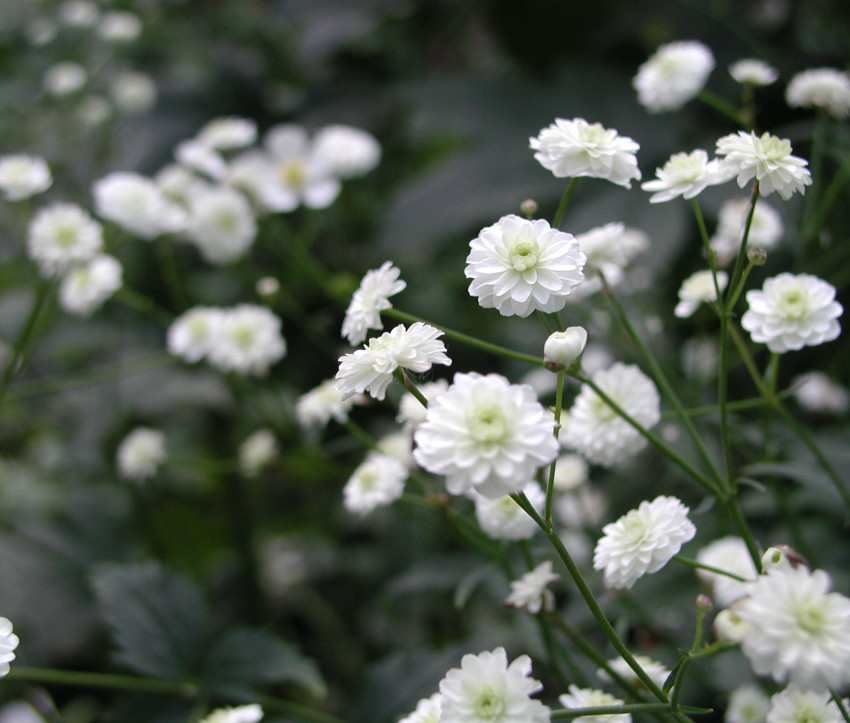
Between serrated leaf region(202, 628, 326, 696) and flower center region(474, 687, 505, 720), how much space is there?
15.9 inches

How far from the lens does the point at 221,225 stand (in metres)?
1.27

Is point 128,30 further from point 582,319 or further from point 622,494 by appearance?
point 622,494

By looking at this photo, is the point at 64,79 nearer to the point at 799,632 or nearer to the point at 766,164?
the point at 766,164

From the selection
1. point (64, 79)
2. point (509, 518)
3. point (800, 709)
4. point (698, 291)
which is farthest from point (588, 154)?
point (64, 79)

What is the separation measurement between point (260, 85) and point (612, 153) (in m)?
1.48

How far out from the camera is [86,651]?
1336 mm

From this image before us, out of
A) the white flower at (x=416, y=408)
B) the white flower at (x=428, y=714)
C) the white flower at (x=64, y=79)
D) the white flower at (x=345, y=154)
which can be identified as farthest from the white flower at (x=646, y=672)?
the white flower at (x=64, y=79)

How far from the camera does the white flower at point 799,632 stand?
386 millimetres

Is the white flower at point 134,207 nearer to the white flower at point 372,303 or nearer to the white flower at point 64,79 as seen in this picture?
the white flower at point 64,79

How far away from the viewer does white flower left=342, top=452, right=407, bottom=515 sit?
72cm

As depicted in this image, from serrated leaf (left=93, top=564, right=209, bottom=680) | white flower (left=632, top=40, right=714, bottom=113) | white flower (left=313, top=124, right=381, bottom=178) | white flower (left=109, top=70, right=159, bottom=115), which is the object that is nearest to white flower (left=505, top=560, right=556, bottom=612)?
serrated leaf (left=93, top=564, right=209, bottom=680)

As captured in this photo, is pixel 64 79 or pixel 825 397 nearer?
pixel 825 397

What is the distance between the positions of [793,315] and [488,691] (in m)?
0.35

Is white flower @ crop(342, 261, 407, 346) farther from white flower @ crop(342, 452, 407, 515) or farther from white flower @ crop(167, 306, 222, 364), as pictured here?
white flower @ crop(167, 306, 222, 364)
